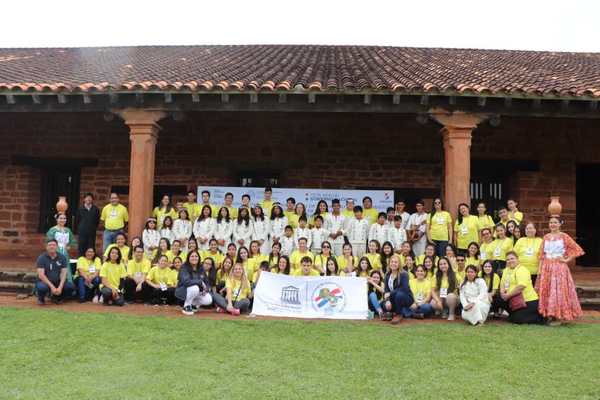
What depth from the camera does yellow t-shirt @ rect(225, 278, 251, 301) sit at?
684 centimetres

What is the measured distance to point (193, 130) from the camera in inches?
432

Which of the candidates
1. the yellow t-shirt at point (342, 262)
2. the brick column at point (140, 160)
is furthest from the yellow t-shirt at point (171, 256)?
the yellow t-shirt at point (342, 262)

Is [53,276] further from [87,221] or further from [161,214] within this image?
[161,214]

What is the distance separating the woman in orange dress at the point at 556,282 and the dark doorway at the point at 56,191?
947cm

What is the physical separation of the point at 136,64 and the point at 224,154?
268 cm

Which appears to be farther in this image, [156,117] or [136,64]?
[136,64]

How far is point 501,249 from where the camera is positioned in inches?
276

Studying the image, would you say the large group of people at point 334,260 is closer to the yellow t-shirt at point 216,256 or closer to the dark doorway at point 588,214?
the yellow t-shirt at point 216,256

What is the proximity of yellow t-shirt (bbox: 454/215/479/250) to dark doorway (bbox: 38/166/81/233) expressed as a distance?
27.1 ft

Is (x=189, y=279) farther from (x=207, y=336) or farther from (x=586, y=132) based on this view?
(x=586, y=132)

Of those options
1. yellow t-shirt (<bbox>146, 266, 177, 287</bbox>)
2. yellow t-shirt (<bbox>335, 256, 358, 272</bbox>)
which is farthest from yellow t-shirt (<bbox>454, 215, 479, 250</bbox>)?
yellow t-shirt (<bbox>146, 266, 177, 287</bbox>)

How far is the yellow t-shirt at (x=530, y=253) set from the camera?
6711 mm

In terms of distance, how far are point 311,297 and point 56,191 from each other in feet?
24.6

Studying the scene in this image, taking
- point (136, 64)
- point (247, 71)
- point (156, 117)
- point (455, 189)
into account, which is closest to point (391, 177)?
point (455, 189)
